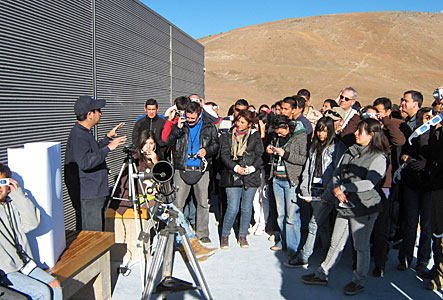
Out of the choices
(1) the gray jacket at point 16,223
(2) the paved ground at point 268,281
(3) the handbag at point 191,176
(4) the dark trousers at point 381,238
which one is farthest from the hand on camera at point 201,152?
(1) the gray jacket at point 16,223

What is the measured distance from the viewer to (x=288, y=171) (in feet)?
16.2

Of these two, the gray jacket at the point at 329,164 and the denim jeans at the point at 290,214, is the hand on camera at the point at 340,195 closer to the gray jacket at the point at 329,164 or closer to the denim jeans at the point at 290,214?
the gray jacket at the point at 329,164

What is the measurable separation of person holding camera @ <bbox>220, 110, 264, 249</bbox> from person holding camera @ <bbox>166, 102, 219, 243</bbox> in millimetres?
238

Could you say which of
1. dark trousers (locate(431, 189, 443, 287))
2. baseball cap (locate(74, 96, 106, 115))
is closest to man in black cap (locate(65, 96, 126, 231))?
baseball cap (locate(74, 96, 106, 115))

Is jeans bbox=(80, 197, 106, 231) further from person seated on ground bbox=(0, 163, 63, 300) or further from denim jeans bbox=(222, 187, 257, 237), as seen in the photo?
denim jeans bbox=(222, 187, 257, 237)

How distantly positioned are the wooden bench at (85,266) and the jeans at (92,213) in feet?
0.98

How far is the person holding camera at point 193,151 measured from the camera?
521 centimetres

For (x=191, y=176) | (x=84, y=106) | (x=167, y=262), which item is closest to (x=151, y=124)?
(x=191, y=176)

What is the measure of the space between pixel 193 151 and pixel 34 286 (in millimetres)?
2827

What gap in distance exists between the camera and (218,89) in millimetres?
37594

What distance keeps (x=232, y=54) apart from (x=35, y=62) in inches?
2250

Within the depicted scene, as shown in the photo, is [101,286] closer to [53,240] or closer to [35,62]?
[53,240]

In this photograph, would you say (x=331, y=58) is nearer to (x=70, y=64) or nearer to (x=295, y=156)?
(x=295, y=156)

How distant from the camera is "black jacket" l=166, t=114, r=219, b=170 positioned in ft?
17.3
